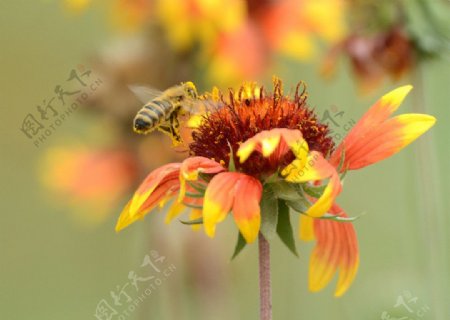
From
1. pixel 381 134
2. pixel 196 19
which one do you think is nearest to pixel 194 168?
pixel 381 134

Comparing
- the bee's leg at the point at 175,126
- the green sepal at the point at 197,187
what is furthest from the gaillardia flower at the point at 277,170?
the bee's leg at the point at 175,126

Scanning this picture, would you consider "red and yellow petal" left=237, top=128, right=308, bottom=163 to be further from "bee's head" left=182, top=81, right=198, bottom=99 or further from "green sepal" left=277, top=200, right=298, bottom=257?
"bee's head" left=182, top=81, right=198, bottom=99

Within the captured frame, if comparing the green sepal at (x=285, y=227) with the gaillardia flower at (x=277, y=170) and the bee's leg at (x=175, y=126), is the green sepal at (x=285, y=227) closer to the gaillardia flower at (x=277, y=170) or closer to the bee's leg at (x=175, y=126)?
the gaillardia flower at (x=277, y=170)

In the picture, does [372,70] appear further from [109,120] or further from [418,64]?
[109,120]

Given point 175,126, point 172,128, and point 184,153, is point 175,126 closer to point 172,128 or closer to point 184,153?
point 172,128

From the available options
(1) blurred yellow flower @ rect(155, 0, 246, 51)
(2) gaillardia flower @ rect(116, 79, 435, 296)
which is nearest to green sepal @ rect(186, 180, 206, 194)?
(2) gaillardia flower @ rect(116, 79, 435, 296)

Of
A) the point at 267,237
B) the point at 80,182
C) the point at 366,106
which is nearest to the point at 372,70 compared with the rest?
the point at 80,182
